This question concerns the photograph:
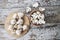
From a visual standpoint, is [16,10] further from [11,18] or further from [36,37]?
[36,37]

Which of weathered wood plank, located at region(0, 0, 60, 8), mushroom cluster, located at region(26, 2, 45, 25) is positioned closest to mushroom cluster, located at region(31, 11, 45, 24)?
mushroom cluster, located at region(26, 2, 45, 25)

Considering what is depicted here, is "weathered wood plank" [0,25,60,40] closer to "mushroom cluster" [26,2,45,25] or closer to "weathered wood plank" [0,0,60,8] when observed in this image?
"mushroom cluster" [26,2,45,25]

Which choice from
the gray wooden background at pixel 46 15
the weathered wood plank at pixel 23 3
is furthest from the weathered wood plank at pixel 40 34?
the weathered wood plank at pixel 23 3

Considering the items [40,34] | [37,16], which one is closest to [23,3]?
[37,16]

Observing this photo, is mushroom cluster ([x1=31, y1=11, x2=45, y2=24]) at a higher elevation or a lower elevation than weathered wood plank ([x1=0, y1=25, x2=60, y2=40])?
higher

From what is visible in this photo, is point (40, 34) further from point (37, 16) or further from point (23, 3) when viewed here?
point (23, 3)

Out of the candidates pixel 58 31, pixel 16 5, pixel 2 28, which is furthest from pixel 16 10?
pixel 58 31
